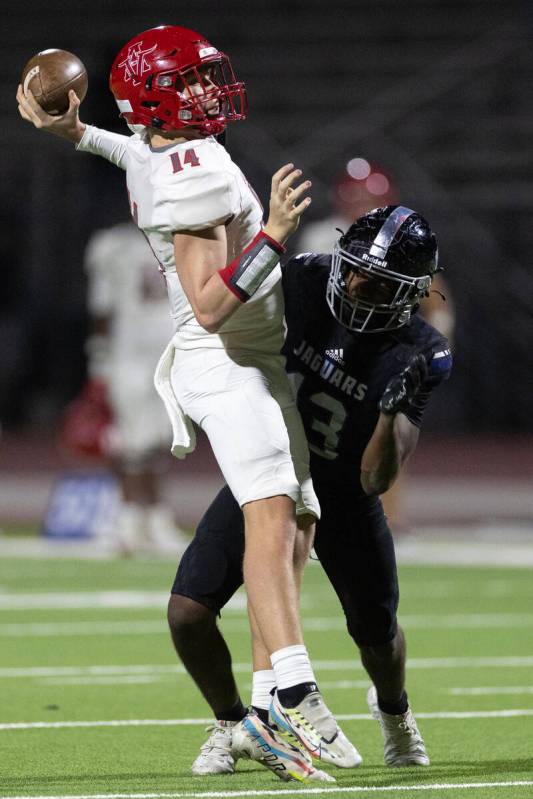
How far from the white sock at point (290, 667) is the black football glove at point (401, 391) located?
0.64 m

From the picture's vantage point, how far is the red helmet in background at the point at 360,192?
9.82 meters

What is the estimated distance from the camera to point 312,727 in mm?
4254

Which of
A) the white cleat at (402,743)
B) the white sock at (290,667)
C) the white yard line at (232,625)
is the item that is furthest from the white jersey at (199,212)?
the white yard line at (232,625)

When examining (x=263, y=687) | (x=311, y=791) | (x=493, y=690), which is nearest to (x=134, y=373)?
(x=493, y=690)

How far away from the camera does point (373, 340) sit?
470 centimetres

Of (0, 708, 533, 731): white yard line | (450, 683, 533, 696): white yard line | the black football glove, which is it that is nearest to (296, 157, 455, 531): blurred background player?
(450, 683, 533, 696): white yard line

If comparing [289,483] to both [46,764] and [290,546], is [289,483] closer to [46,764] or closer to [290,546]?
[290,546]

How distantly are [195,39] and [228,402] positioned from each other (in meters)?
1.00

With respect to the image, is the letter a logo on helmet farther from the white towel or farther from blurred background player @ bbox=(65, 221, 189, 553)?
blurred background player @ bbox=(65, 221, 189, 553)

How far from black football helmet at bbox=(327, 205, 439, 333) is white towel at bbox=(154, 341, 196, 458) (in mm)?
502

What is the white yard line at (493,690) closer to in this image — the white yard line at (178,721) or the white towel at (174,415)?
→ the white yard line at (178,721)

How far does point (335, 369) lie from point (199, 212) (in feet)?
2.00

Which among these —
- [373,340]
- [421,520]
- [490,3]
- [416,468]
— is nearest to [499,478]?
[416,468]

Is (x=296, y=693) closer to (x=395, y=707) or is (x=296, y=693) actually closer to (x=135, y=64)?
(x=395, y=707)
